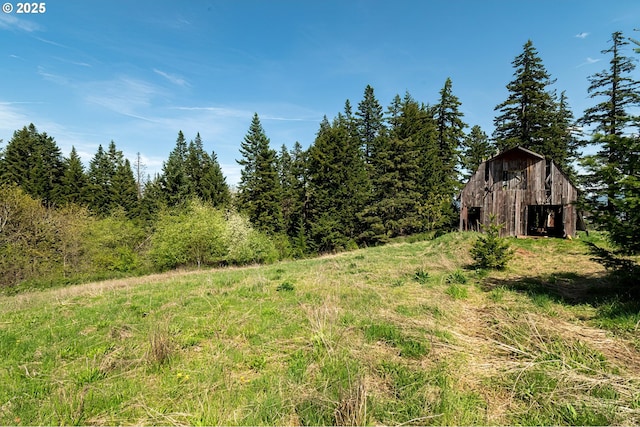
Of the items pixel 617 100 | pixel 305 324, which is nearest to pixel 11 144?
pixel 305 324

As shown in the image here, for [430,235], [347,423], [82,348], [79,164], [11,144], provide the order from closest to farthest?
[347,423], [82,348], [430,235], [11,144], [79,164]

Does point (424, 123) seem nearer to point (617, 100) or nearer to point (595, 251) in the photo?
point (617, 100)

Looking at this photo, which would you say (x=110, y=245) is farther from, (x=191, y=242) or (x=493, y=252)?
(x=493, y=252)

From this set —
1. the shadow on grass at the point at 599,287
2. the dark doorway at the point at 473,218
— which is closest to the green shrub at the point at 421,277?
the shadow on grass at the point at 599,287

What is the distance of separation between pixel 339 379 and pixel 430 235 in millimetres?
24853

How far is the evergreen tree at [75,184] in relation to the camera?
131 feet

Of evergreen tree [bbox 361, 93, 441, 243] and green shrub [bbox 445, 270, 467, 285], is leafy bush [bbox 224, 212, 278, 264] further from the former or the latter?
green shrub [bbox 445, 270, 467, 285]

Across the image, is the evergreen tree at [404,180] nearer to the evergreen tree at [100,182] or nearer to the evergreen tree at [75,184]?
the evergreen tree at [100,182]

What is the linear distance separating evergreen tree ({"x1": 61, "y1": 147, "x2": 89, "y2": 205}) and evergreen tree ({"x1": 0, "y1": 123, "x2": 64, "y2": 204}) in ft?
3.43

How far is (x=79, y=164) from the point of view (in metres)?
42.8

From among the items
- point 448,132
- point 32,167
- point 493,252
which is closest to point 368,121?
point 448,132

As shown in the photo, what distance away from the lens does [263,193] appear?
3712 centimetres

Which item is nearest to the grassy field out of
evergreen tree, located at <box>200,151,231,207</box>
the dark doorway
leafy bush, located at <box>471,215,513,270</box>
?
leafy bush, located at <box>471,215,513,270</box>

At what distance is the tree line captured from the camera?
2667cm
